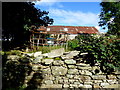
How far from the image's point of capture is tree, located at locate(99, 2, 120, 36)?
1247cm

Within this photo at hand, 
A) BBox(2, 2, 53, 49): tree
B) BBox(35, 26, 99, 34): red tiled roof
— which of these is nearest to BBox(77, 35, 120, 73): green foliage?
BBox(2, 2, 53, 49): tree

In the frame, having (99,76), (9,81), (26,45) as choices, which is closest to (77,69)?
(99,76)

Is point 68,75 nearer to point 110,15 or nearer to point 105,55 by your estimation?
point 105,55

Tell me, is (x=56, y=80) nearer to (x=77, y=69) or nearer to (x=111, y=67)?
(x=77, y=69)

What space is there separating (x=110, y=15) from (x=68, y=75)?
1271cm

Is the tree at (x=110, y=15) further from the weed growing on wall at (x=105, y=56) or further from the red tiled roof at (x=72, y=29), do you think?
the weed growing on wall at (x=105, y=56)

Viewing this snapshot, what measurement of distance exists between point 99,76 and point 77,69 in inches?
31.3

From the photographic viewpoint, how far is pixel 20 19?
197 inches

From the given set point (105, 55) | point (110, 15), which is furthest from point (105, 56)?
point (110, 15)

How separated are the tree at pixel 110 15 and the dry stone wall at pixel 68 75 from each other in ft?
34.0

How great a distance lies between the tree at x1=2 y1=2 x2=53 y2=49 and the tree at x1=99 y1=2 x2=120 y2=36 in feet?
31.7

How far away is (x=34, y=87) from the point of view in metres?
3.50

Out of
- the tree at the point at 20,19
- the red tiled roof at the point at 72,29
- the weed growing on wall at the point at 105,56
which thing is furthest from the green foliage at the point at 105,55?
the red tiled roof at the point at 72,29

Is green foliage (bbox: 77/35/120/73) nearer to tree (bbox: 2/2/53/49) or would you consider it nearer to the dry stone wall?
the dry stone wall
